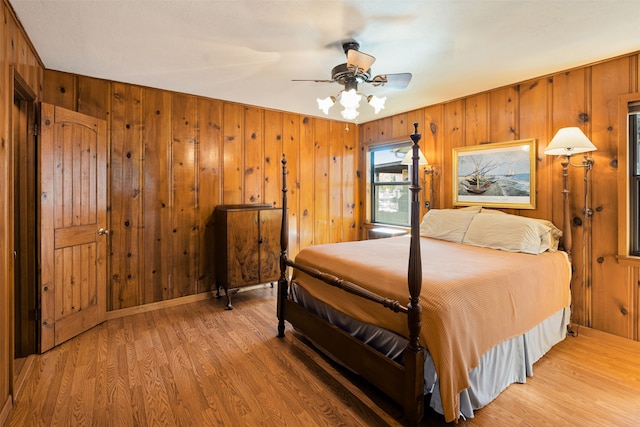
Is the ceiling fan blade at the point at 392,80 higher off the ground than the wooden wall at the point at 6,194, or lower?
higher

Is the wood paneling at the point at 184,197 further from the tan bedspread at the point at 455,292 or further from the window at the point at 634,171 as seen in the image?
the window at the point at 634,171

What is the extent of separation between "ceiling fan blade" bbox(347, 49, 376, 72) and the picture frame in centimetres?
204

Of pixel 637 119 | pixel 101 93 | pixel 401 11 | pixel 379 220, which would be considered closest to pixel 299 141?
pixel 379 220

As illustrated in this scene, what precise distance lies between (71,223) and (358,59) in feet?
9.35

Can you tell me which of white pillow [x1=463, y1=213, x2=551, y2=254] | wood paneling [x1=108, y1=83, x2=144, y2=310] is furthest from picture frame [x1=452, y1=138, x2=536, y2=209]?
wood paneling [x1=108, y1=83, x2=144, y2=310]

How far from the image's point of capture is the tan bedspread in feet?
5.51

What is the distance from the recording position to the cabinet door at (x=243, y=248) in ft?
12.0

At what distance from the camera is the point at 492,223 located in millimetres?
3139

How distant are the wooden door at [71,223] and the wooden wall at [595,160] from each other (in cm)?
423

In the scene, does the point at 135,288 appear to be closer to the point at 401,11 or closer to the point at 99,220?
the point at 99,220

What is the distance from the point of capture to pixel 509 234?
2898 millimetres

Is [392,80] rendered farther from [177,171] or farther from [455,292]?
[177,171]

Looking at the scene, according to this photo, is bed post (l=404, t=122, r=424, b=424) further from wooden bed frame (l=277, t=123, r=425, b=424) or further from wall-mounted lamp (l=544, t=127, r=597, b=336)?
wall-mounted lamp (l=544, t=127, r=597, b=336)

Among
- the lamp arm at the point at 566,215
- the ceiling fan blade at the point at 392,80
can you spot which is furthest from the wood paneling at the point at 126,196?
the lamp arm at the point at 566,215
